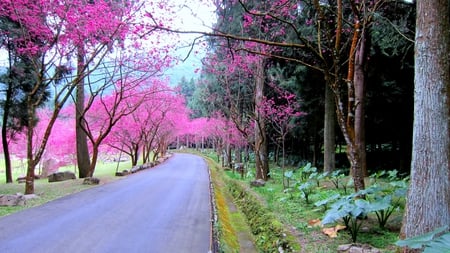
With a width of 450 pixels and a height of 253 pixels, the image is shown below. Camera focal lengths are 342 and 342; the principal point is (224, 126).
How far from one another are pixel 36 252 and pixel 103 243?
2.84 feet

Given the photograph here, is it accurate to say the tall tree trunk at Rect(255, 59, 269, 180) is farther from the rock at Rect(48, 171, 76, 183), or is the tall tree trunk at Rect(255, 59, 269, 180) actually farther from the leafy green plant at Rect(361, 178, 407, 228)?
the rock at Rect(48, 171, 76, 183)

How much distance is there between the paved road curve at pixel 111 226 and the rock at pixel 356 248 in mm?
1840

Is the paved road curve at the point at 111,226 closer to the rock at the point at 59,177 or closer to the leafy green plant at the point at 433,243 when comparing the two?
the leafy green plant at the point at 433,243

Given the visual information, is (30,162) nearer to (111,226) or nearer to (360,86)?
(111,226)

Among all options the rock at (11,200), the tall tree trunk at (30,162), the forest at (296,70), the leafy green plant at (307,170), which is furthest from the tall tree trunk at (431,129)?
the tall tree trunk at (30,162)

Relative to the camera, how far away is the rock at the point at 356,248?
405 centimetres

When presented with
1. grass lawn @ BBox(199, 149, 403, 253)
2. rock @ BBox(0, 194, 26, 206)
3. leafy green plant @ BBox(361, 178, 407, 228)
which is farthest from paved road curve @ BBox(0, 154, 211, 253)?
leafy green plant @ BBox(361, 178, 407, 228)

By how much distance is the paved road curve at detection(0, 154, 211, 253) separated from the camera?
490 centimetres

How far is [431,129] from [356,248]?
166 centimetres

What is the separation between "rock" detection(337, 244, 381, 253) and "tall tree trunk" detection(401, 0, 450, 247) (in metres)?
0.47

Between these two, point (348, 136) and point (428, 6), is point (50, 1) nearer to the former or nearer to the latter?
point (348, 136)

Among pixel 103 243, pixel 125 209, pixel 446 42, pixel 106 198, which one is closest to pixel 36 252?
pixel 103 243

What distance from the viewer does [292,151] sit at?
2462cm

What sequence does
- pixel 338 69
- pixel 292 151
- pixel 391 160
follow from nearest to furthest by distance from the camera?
pixel 338 69 → pixel 391 160 → pixel 292 151
